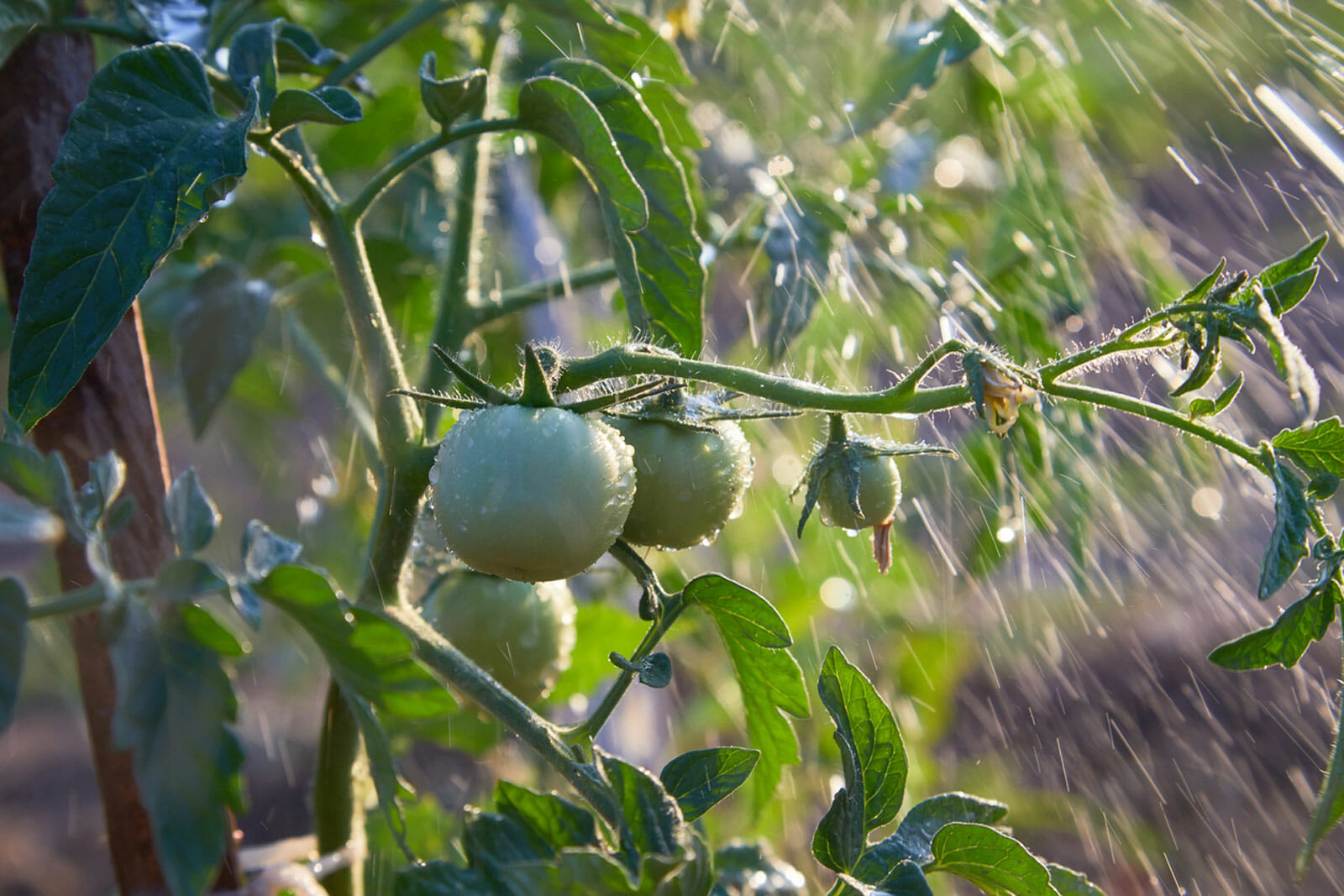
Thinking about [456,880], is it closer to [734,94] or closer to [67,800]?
[734,94]

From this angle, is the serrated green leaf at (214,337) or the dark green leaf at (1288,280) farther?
the serrated green leaf at (214,337)

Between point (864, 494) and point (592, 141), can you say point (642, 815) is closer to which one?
point (864, 494)

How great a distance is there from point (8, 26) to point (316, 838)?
0.54m

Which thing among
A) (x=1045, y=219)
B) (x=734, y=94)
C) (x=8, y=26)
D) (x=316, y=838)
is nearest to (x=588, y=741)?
(x=316, y=838)

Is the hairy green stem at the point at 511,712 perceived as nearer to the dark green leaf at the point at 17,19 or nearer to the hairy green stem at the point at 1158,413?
the hairy green stem at the point at 1158,413

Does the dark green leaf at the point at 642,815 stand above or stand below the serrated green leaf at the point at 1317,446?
below

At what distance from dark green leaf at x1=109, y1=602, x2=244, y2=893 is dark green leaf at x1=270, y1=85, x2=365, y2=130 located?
0.26 meters

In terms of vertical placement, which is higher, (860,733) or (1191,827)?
(860,733)

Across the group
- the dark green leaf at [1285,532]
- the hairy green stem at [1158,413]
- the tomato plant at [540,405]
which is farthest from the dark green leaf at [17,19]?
the dark green leaf at [1285,532]

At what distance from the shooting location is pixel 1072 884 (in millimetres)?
495

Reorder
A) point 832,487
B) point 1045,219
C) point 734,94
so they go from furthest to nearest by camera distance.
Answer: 1. point 734,94
2. point 1045,219
3. point 832,487

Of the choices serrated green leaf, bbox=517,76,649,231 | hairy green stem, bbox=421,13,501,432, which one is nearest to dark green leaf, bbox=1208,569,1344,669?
serrated green leaf, bbox=517,76,649,231

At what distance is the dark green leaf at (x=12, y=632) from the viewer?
1.14ft

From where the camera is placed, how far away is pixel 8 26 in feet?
1.85
